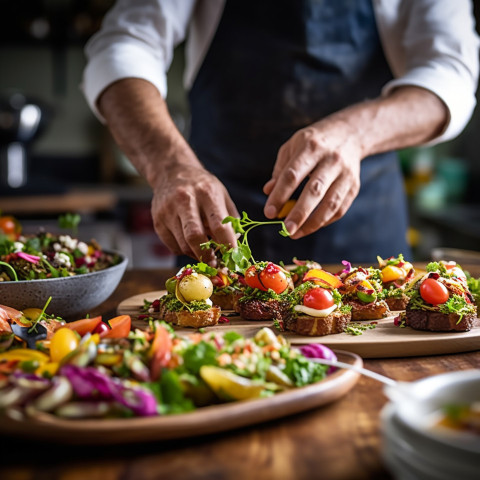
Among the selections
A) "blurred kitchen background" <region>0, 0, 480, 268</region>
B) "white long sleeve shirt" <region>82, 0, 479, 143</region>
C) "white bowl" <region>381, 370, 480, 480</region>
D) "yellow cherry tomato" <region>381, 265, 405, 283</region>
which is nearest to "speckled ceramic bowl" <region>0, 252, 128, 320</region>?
"yellow cherry tomato" <region>381, 265, 405, 283</region>

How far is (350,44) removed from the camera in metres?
2.59

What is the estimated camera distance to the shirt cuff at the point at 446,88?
225 centimetres

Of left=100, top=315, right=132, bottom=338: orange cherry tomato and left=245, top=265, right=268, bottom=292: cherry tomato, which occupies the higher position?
left=100, top=315, right=132, bottom=338: orange cherry tomato

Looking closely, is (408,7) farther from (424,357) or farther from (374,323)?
(424,357)

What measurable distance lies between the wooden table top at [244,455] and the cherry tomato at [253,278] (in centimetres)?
69

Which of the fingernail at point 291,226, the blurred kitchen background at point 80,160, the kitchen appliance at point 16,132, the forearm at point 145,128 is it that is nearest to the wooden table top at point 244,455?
the fingernail at point 291,226

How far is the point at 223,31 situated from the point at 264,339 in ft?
5.76

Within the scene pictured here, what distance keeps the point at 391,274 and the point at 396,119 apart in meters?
0.59

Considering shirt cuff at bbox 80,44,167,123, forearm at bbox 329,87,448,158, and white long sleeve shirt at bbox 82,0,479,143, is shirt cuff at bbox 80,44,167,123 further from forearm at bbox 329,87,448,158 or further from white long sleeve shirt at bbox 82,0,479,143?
forearm at bbox 329,87,448,158

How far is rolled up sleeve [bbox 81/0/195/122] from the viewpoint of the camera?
2.30 m

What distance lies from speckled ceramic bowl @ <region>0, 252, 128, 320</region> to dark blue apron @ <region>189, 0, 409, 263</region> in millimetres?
968

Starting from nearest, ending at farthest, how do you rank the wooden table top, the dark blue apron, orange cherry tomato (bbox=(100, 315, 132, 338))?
1. the wooden table top
2. orange cherry tomato (bbox=(100, 315, 132, 338))
3. the dark blue apron

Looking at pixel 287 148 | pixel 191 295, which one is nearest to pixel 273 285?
pixel 191 295

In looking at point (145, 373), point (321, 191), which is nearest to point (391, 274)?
point (321, 191)
